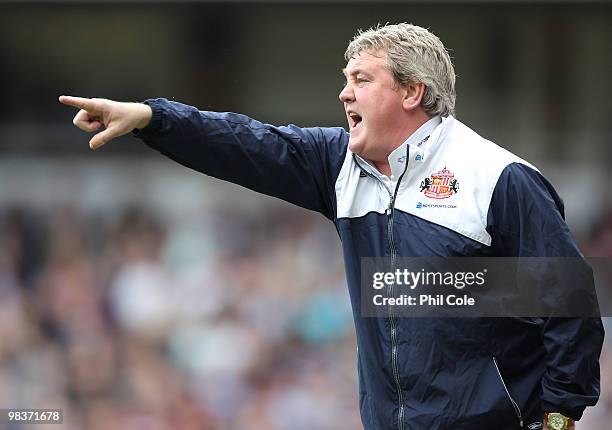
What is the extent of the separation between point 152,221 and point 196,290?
0.85 metres

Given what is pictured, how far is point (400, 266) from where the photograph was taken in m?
3.27

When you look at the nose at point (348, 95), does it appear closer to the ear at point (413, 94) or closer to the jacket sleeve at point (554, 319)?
the ear at point (413, 94)

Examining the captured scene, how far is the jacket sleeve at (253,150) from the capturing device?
10.6 ft

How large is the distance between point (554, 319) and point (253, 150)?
40.6 inches

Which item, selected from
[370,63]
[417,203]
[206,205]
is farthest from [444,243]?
[206,205]

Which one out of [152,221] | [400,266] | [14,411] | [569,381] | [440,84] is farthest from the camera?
[152,221]

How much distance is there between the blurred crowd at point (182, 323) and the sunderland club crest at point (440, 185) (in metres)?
3.41

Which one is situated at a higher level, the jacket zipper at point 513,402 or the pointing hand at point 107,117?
the pointing hand at point 107,117

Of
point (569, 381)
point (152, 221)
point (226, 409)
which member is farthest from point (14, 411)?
point (569, 381)

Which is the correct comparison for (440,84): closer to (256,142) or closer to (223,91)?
(256,142)

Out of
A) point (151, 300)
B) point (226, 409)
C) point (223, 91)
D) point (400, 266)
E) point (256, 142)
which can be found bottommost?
point (226, 409)

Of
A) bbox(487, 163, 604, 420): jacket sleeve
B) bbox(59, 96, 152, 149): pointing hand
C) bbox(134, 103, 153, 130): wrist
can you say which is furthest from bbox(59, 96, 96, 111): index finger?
bbox(487, 163, 604, 420): jacket sleeve

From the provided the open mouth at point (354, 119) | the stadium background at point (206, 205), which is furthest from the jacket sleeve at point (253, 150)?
the stadium background at point (206, 205)

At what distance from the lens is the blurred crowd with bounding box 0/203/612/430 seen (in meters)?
6.70
